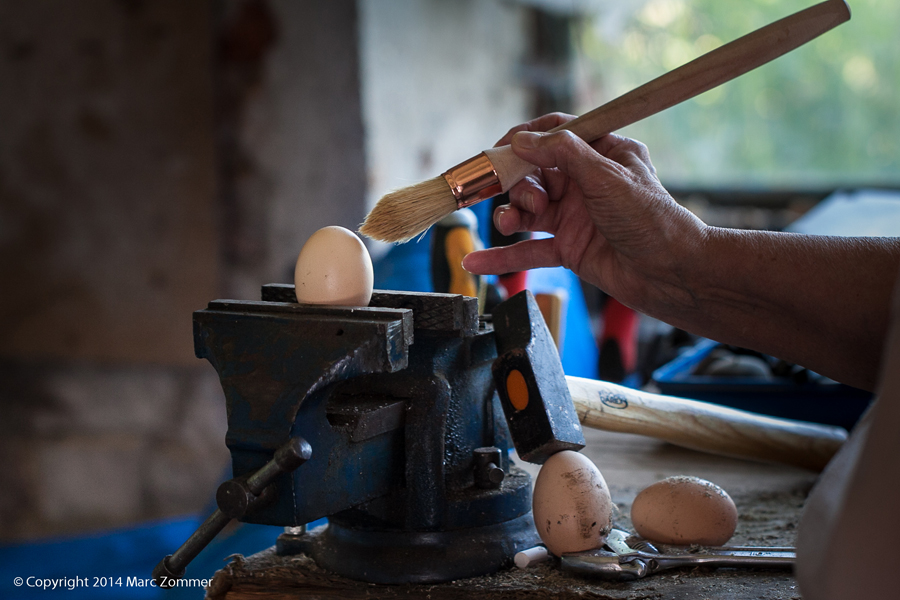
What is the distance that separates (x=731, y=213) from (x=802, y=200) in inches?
14.1

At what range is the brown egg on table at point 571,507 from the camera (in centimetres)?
93

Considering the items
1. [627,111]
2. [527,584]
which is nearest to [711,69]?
[627,111]

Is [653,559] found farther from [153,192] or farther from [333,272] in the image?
[153,192]

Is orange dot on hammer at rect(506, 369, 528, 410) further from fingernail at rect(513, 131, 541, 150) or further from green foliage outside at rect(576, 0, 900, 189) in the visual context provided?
green foliage outside at rect(576, 0, 900, 189)

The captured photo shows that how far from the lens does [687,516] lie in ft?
3.25

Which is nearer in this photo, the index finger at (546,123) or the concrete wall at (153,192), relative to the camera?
the index finger at (546,123)

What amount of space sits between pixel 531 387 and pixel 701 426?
0.42m

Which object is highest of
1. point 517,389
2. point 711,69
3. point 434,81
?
point 434,81

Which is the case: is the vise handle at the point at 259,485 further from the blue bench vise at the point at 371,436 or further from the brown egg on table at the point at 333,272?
the brown egg on table at the point at 333,272

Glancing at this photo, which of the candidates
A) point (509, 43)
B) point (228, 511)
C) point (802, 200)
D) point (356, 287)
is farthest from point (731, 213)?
point (228, 511)

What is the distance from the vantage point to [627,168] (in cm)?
104

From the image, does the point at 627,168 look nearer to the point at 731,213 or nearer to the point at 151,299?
the point at 151,299

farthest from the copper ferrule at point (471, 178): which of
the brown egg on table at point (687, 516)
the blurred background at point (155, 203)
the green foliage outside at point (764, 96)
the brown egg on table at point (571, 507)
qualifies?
the green foliage outside at point (764, 96)

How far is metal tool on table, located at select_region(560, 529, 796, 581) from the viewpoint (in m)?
0.91
